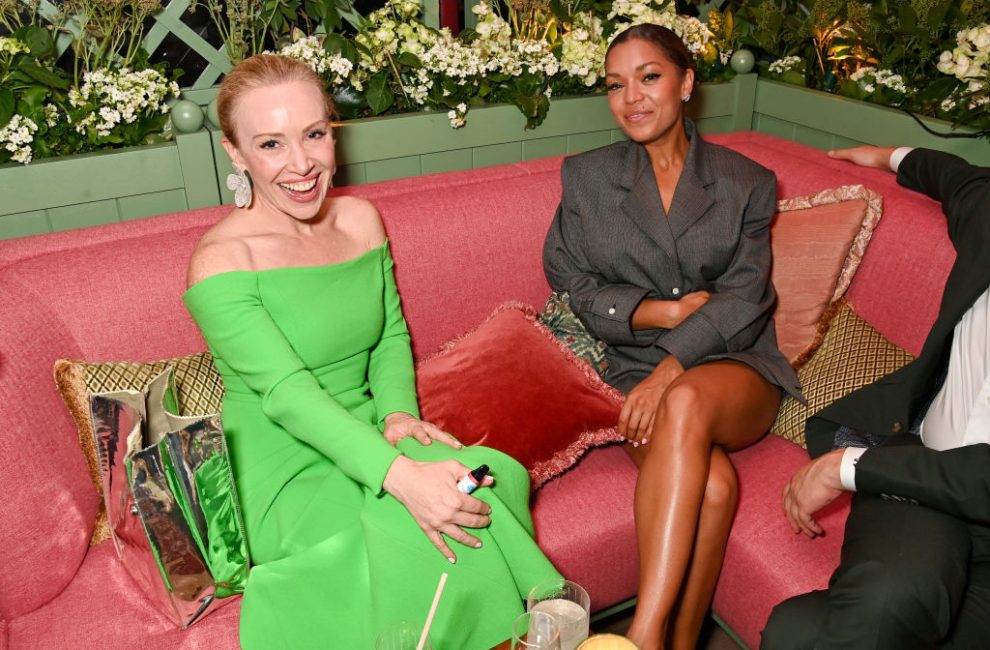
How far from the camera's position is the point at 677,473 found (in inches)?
60.1

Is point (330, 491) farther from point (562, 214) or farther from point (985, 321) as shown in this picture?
point (985, 321)

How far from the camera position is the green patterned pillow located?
6.12ft

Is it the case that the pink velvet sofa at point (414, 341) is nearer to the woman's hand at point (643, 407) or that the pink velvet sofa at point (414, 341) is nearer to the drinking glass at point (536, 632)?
the woman's hand at point (643, 407)

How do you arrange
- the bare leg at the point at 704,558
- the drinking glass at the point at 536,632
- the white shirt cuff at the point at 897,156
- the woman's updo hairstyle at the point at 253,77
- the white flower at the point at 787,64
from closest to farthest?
the drinking glass at the point at 536,632
the woman's updo hairstyle at the point at 253,77
the bare leg at the point at 704,558
the white shirt cuff at the point at 897,156
the white flower at the point at 787,64

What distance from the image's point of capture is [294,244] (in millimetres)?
1553

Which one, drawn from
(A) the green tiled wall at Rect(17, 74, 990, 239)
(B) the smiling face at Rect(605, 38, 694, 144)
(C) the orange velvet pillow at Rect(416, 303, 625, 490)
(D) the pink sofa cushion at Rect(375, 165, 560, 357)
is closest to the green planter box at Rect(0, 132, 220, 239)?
(A) the green tiled wall at Rect(17, 74, 990, 239)

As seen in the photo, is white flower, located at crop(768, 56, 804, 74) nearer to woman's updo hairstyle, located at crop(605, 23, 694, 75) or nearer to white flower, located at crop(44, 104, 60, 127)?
woman's updo hairstyle, located at crop(605, 23, 694, 75)

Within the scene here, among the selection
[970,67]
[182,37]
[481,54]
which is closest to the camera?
[970,67]

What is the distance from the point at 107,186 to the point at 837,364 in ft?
5.75

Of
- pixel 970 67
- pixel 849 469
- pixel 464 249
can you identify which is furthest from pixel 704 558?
pixel 970 67

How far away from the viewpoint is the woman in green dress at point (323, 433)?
50.5 inches

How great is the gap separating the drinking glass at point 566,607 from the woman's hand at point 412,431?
0.39 m

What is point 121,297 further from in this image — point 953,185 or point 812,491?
point 953,185

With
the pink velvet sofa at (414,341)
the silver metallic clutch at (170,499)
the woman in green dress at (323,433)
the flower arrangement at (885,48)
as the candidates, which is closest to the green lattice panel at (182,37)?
the pink velvet sofa at (414,341)
